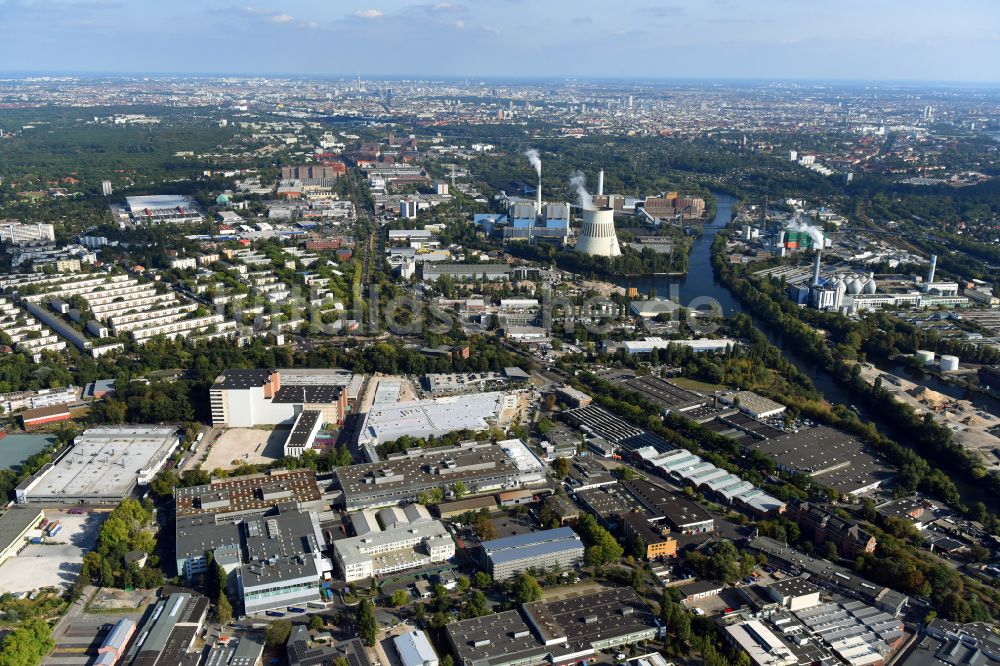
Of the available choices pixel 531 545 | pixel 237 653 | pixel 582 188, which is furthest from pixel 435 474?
pixel 582 188

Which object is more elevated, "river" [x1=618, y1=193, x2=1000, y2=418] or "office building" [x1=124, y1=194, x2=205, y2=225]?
"office building" [x1=124, y1=194, x2=205, y2=225]

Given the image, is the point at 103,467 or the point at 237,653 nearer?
the point at 237,653

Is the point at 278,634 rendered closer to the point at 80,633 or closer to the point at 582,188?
the point at 80,633

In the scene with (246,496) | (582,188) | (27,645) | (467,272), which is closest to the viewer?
(27,645)

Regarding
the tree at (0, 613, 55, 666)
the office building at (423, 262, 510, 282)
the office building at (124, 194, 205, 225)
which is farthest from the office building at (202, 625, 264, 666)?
the office building at (124, 194, 205, 225)

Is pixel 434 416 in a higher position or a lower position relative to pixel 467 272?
lower

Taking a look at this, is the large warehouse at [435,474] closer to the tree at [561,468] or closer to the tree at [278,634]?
the tree at [561,468]

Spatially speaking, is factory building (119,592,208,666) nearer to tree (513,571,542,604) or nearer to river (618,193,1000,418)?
tree (513,571,542,604)
